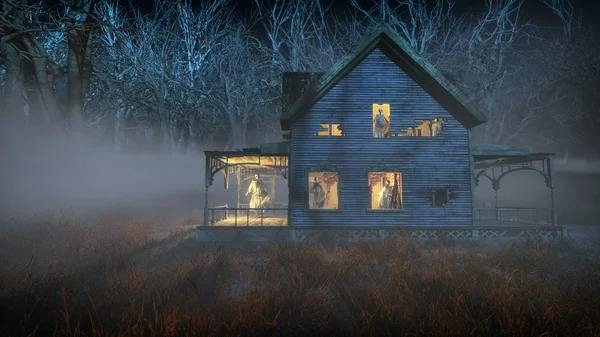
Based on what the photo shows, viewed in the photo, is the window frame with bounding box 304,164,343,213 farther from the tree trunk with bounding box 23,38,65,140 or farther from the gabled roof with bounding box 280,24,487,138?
the tree trunk with bounding box 23,38,65,140

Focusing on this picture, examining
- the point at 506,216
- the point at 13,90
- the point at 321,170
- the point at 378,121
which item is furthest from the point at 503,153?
the point at 13,90

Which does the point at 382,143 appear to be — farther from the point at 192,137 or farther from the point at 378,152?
the point at 192,137

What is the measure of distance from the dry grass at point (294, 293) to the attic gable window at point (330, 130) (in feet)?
18.8

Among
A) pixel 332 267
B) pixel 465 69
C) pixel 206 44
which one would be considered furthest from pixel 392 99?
pixel 206 44

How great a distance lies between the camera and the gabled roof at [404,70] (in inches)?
564

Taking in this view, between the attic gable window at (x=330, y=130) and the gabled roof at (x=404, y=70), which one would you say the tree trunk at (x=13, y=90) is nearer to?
the gabled roof at (x=404, y=70)

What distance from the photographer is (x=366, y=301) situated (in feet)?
19.8

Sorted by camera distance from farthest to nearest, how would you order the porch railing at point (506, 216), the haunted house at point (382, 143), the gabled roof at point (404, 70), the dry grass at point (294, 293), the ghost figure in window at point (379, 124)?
1. the porch railing at point (506, 216)
2. the ghost figure in window at point (379, 124)
3. the haunted house at point (382, 143)
4. the gabled roof at point (404, 70)
5. the dry grass at point (294, 293)

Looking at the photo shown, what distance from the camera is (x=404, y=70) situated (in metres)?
15.2

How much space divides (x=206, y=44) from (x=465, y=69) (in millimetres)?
25399

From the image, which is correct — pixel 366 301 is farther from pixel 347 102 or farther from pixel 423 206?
pixel 347 102

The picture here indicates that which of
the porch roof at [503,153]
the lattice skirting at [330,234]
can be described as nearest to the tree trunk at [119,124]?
the lattice skirting at [330,234]

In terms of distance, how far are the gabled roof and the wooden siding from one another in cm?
29

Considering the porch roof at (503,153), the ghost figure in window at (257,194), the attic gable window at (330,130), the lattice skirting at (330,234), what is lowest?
the lattice skirting at (330,234)
